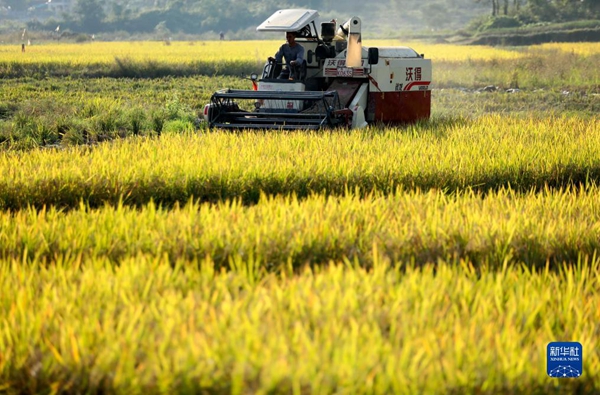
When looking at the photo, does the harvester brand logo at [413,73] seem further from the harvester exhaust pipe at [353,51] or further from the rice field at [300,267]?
the rice field at [300,267]

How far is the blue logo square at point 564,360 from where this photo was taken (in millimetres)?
3314

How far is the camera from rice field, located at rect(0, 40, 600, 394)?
325cm

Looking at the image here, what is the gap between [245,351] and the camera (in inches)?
126

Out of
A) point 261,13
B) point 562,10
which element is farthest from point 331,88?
point 261,13

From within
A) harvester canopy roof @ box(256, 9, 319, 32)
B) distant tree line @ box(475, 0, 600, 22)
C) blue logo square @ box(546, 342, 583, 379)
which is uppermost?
distant tree line @ box(475, 0, 600, 22)

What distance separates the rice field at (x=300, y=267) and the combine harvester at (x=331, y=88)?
0.83 m

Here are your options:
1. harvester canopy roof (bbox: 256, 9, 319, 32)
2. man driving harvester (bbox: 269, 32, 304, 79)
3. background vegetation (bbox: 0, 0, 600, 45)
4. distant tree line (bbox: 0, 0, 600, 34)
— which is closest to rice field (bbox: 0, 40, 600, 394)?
man driving harvester (bbox: 269, 32, 304, 79)

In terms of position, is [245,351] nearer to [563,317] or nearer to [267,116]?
[563,317]

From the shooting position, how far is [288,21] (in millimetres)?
11258

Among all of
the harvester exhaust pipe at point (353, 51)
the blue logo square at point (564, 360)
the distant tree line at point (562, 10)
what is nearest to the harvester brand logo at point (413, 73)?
the harvester exhaust pipe at point (353, 51)

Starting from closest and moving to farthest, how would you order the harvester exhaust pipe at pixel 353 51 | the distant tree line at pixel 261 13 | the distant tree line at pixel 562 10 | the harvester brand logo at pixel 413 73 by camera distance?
the harvester exhaust pipe at pixel 353 51 → the harvester brand logo at pixel 413 73 → the distant tree line at pixel 562 10 → the distant tree line at pixel 261 13

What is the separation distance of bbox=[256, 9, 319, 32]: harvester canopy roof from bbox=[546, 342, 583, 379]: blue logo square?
798cm

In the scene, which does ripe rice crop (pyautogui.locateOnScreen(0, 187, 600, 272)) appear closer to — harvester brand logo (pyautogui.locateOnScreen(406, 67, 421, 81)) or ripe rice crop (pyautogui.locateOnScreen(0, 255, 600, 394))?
ripe rice crop (pyautogui.locateOnScreen(0, 255, 600, 394))

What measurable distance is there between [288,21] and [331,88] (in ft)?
3.42
